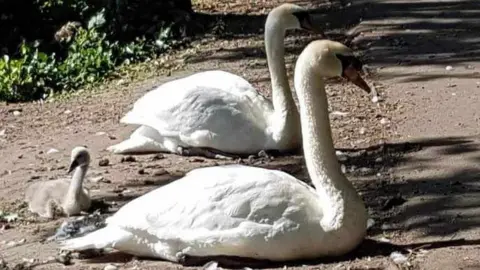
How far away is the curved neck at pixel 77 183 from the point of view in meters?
7.06

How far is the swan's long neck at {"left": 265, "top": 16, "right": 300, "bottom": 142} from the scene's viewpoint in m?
8.20

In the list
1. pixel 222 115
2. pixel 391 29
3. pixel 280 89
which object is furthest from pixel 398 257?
Result: pixel 391 29

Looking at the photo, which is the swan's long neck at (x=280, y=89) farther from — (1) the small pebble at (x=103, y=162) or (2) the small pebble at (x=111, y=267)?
(2) the small pebble at (x=111, y=267)

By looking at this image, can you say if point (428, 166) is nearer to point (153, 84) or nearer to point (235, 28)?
point (153, 84)

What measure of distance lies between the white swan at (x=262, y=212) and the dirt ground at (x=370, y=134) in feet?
0.41

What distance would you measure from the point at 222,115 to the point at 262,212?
2.55 metres

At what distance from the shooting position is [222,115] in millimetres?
8117

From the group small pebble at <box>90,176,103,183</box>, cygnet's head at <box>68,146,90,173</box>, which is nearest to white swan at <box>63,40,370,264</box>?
cygnet's head at <box>68,146,90,173</box>

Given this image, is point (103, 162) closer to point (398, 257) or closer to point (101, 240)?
point (101, 240)

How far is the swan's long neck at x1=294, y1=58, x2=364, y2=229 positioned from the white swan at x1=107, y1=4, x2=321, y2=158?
2.11 meters

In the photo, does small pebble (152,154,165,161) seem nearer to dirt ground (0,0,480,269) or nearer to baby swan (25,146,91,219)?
dirt ground (0,0,480,269)

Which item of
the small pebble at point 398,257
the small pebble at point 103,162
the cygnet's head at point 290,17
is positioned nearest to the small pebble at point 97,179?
the small pebble at point 103,162

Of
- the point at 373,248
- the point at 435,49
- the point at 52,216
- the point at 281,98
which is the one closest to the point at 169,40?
the point at 435,49

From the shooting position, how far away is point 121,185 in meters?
7.76
